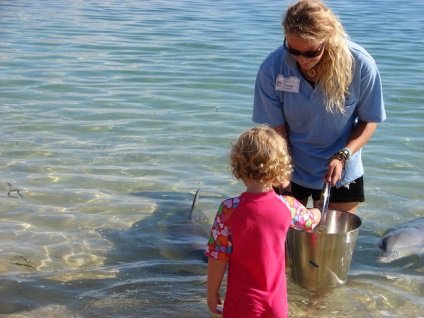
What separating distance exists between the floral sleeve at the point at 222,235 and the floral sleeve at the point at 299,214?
0.81ft

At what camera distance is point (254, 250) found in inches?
129

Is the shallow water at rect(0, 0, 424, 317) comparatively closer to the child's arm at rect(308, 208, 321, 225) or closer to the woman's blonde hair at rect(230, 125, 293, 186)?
the child's arm at rect(308, 208, 321, 225)

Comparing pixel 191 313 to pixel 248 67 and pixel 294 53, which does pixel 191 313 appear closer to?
pixel 294 53

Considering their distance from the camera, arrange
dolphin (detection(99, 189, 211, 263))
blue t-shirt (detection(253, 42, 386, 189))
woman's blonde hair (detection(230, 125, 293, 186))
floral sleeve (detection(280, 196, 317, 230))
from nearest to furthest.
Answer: woman's blonde hair (detection(230, 125, 293, 186))
floral sleeve (detection(280, 196, 317, 230))
blue t-shirt (detection(253, 42, 386, 189))
dolphin (detection(99, 189, 211, 263))

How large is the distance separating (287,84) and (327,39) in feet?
1.28

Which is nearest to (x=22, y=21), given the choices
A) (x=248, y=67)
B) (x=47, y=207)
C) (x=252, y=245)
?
(x=248, y=67)

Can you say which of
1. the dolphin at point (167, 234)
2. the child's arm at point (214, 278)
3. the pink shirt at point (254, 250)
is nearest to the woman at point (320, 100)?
the pink shirt at point (254, 250)

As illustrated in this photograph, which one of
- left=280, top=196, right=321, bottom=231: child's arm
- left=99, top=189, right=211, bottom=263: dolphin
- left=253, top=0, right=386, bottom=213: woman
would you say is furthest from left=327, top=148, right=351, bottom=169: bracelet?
left=99, top=189, right=211, bottom=263: dolphin

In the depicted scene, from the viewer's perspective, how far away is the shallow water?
471 centimetres

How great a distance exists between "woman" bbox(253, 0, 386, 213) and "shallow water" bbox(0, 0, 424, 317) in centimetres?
70

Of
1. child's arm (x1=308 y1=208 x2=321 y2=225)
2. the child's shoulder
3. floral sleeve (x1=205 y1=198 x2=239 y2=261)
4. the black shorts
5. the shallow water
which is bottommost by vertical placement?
the shallow water

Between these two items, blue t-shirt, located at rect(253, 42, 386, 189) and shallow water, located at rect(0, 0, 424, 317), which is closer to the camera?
blue t-shirt, located at rect(253, 42, 386, 189)

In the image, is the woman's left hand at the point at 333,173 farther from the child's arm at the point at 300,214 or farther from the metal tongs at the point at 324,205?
the child's arm at the point at 300,214

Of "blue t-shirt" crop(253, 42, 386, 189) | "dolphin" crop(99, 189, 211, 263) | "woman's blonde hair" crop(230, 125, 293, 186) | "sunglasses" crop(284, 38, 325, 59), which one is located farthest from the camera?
"dolphin" crop(99, 189, 211, 263)
